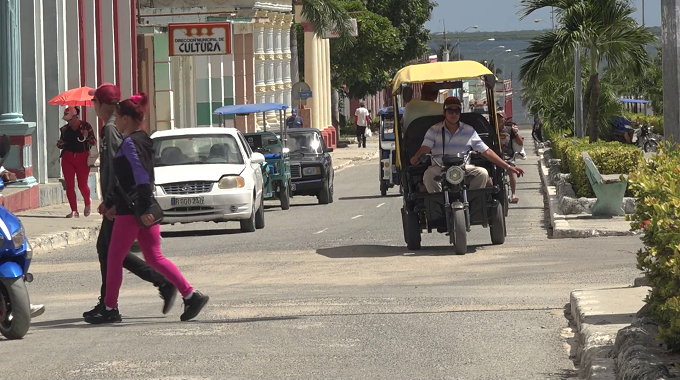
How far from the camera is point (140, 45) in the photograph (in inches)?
1569

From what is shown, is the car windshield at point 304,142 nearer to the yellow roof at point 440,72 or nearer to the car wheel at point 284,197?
the car wheel at point 284,197

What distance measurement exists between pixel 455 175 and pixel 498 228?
4.07 feet

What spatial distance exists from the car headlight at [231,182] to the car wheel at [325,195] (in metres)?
8.22

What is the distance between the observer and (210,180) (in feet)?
64.8

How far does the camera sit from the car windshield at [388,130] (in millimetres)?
30656

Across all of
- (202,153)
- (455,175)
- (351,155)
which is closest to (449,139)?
A: (455,175)

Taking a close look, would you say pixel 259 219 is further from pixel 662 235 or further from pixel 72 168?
pixel 662 235

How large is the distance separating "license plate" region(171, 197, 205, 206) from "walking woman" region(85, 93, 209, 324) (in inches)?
373

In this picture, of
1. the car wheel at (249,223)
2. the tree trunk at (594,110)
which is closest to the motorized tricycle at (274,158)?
the car wheel at (249,223)

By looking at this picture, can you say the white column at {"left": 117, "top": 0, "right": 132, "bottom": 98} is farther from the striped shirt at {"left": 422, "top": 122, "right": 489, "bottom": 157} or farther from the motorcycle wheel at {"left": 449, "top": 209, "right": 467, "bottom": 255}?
the motorcycle wheel at {"left": 449, "top": 209, "right": 467, "bottom": 255}

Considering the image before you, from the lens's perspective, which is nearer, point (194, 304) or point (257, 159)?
point (194, 304)

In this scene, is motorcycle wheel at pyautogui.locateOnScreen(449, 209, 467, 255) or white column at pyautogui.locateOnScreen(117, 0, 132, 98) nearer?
motorcycle wheel at pyautogui.locateOnScreen(449, 209, 467, 255)

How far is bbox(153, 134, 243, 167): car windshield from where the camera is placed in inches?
805

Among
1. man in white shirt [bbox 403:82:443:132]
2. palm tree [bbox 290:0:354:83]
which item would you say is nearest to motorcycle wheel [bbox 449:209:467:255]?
man in white shirt [bbox 403:82:443:132]
